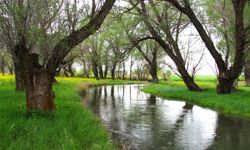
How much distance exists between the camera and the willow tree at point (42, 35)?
47.3 ft

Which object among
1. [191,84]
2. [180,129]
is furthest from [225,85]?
[180,129]

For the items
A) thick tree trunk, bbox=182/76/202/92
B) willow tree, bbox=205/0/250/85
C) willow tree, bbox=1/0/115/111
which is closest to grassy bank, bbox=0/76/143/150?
willow tree, bbox=1/0/115/111

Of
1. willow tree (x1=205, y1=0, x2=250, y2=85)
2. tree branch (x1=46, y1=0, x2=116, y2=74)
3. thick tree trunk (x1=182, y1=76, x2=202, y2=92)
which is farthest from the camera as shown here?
thick tree trunk (x1=182, y1=76, x2=202, y2=92)

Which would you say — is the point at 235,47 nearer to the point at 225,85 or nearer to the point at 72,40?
the point at 225,85

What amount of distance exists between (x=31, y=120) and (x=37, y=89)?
6.67 ft

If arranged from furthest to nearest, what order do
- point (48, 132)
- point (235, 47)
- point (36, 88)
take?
point (235, 47) < point (36, 88) < point (48, 132)

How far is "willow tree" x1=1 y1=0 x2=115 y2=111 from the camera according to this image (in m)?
14.4

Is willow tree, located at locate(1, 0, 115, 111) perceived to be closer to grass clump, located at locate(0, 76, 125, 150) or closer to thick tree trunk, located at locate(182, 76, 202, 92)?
grass clump, located at locate(0, 76, 125, 150)

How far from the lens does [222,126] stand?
1794 centimetres

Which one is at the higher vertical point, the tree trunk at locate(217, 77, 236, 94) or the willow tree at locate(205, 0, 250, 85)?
the willow tree at locate(205, 0, 250, 85)

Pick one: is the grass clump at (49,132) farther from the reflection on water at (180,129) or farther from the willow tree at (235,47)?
the willow tree at (235,47)

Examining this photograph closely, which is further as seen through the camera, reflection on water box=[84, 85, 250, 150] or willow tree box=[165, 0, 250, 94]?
willow tree box=[165, 0, 250, 94]

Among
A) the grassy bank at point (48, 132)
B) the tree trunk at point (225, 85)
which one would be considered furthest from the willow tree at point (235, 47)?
the grassy bank at point (48, 132)

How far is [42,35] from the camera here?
569 inches
